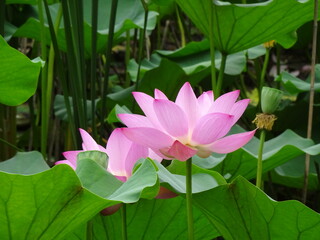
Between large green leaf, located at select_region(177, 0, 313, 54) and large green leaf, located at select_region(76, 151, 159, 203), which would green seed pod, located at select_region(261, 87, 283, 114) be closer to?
large green leaf, located at select_region(76, 151, 159, 203)

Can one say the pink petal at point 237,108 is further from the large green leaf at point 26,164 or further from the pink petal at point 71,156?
the large green leaf at point 26,164

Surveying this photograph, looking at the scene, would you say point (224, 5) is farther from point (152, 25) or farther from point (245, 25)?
point (152, 25)

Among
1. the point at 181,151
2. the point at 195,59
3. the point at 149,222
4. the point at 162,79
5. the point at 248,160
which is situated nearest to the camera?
the point at 181,151

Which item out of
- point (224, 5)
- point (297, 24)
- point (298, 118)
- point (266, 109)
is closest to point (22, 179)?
point (266, 109)

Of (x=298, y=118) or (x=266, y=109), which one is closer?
(x=266, y=109)

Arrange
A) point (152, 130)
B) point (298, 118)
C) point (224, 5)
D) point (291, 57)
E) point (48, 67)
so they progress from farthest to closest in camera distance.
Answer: point (291, 57) < point (298, 118) < point (48, 67) < point (224, 5) < point (152, 130)

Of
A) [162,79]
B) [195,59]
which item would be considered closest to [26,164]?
[162,79]

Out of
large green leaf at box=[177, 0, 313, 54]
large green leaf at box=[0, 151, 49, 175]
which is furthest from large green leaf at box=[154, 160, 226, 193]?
large green leaf at box=[177, 0, 313, 54]

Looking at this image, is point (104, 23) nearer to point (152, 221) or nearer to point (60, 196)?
point (152, 221)
